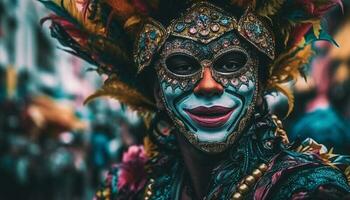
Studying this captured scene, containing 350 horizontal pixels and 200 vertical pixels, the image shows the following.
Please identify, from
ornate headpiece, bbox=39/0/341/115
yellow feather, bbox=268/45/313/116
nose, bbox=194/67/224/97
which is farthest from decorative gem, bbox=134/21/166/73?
yellow feather, bbox=268/45/313/116

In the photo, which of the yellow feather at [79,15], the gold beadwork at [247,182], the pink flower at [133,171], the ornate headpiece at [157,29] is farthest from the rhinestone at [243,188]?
the yellow feather at [79,15]

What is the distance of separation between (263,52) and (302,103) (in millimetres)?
3912

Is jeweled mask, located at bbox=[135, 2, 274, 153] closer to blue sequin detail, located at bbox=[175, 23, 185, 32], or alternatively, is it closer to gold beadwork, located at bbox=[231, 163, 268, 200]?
blue sequin detail, located at bbox=[175, 23, 185, 32]

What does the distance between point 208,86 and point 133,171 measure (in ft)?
2.82

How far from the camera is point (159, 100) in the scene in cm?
356

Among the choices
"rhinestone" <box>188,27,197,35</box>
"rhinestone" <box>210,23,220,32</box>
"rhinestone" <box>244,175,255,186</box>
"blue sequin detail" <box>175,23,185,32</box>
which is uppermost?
"blue sequin detail" <box>175,23,185,32</box>

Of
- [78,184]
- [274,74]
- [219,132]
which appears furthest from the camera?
[78,184]

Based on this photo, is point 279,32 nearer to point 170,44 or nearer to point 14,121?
point 170,44

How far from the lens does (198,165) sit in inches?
135

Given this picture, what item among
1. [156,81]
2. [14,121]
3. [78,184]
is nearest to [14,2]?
[14,121]

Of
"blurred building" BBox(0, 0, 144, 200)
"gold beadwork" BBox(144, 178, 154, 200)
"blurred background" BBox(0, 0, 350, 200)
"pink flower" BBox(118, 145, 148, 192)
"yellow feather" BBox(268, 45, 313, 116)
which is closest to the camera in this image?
"yellow feather" BBox(268, 45, 313, 116)

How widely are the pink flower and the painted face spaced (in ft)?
2.10

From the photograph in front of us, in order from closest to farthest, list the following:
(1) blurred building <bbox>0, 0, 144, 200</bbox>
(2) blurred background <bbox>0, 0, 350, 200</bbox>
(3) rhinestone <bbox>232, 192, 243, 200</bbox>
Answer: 1. (3) rhinestone <bbox>232, 192, 243, 200</bbox>
2. (2) blurred background <bbox>0, 0, 350, 200</bbox>
3. (1) blurred building <bbox>0, 0, 144, 200</bbox>

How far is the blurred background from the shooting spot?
5.96 meters
